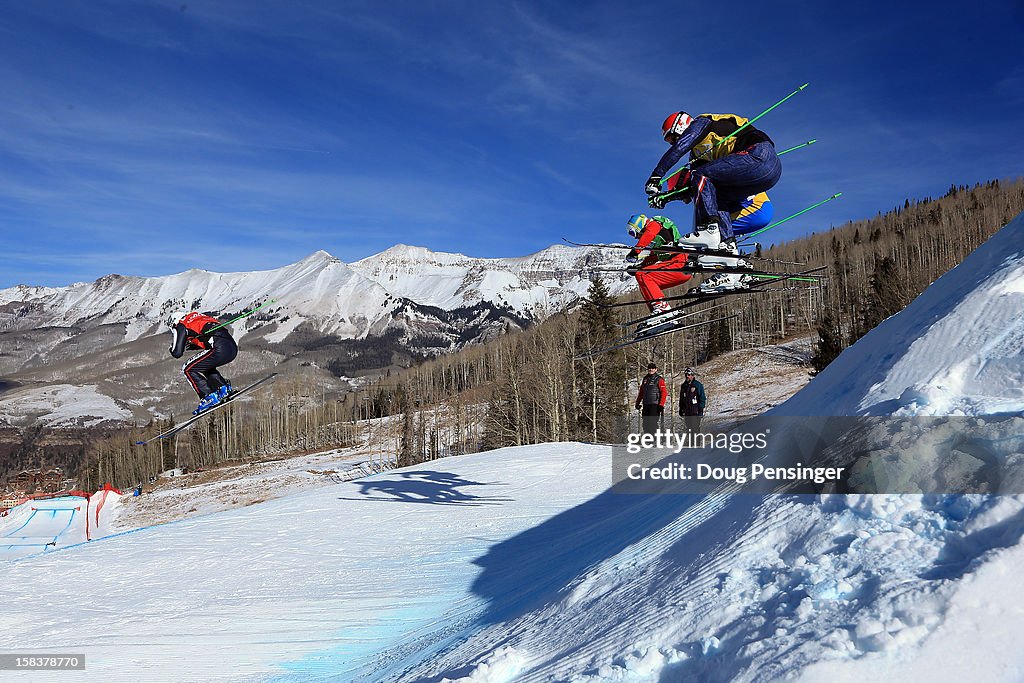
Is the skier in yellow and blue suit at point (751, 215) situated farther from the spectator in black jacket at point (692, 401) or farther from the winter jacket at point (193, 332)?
the winter jacket at point (193, 332)

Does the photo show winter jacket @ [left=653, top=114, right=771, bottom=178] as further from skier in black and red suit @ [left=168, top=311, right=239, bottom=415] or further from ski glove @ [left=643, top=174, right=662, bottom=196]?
skier in black and red suit @ [left=168, top=311, right=239, bottom=415]

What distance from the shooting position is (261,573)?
11.7m

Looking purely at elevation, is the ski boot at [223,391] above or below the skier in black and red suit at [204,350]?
below

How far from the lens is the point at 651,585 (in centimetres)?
508

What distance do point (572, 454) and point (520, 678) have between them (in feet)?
55.3

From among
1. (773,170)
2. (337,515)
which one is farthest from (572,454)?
(773,170)

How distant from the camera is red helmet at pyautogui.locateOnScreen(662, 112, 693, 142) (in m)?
7.82

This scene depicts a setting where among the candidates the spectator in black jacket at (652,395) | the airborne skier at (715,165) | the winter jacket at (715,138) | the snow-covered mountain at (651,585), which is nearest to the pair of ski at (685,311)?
the airborne skier at (715,165)

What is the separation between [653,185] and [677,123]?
75 centimetres

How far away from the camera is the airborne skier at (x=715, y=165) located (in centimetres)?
786

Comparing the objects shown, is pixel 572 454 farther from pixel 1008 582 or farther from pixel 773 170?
pixel 1008 582

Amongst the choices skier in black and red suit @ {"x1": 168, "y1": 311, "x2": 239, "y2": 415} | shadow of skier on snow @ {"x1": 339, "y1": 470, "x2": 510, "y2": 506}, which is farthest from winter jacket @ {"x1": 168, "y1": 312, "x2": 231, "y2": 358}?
shadow of skier on snow @ {"x1": 339, "y1": 470, "x2": 510, "y2": 506}

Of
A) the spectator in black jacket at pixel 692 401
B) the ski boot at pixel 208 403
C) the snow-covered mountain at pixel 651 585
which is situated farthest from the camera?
the spectator in black jacket at pixel 692 401

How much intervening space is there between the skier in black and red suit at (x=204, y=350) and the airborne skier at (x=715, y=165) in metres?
8.20
